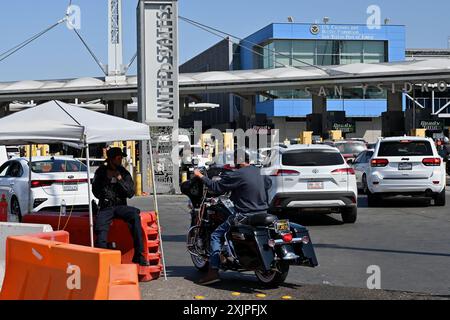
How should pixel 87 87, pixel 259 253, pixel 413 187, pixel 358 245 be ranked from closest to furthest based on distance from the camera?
pixel 259 253, pixel 358 245, pixel 413 187, pixel 87 87

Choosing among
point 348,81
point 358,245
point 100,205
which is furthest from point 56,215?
point 348,81

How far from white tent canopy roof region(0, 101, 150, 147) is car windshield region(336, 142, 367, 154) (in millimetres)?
Answer: 21649

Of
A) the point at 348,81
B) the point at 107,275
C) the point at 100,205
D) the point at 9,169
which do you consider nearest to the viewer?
the point at 107,275

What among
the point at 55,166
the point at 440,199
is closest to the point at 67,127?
the point at 55,166

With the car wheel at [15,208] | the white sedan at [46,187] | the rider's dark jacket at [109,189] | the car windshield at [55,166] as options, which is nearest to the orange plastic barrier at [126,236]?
the rider's dark jacket at [109,189]

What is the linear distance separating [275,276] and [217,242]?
34.0 inches

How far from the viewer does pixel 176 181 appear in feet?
88.6

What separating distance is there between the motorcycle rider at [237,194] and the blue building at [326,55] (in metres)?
61.4

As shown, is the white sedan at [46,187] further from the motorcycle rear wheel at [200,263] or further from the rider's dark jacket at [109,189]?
the motorcycle rear wheel at [200,263]

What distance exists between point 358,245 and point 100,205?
5.08 meters

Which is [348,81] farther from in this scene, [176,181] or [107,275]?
[107,275]

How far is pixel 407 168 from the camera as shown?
19.1 m

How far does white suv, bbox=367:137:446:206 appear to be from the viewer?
1905 centimetres

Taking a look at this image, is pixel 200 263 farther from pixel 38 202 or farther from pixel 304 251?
pixel 38 202
